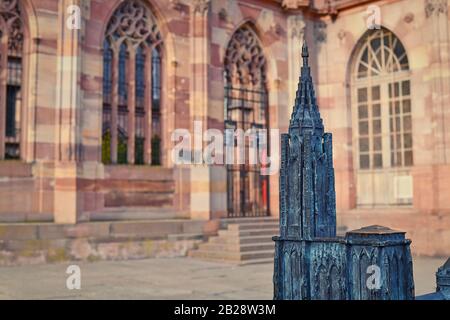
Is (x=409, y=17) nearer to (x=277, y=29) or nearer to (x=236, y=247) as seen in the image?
(x=277, y=29)

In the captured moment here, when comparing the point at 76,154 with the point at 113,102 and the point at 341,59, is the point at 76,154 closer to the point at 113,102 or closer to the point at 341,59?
the point at 113,102

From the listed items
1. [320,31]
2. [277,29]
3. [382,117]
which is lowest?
[382,117]

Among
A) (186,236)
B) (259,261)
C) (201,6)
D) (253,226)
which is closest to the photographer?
(259,261)

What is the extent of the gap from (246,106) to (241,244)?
5584mm

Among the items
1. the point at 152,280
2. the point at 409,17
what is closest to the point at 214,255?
the point at 152,280

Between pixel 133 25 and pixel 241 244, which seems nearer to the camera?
pixel 241 244

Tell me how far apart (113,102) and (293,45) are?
6.74 meters

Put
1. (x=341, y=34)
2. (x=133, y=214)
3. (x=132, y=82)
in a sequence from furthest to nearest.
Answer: (x=341, y=34) < (x=132, y=82) < (x=133, y=214)

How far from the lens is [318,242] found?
18.5ft

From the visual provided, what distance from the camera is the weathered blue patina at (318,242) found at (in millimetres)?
5027

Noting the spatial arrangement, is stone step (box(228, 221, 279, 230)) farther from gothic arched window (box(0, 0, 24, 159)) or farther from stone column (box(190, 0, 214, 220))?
gothic arched window (box(0, 0, 24, 159))

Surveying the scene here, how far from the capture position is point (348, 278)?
5246mm

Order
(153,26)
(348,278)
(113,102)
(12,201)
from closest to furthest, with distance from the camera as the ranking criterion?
(348,278)
(12,201)
(113,102)
(153,26)

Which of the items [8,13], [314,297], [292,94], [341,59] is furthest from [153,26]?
[314,297]
